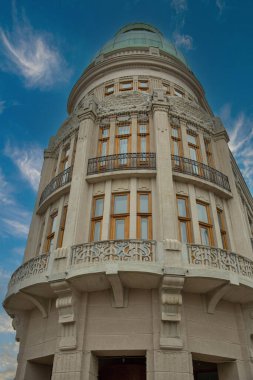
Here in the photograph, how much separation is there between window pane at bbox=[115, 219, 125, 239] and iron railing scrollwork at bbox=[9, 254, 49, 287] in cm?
285

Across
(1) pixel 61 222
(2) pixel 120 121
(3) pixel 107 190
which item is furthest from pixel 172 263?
(2) pixel 120 121

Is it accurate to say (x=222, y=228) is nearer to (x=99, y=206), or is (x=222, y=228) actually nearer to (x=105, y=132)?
(x=99, y=206)

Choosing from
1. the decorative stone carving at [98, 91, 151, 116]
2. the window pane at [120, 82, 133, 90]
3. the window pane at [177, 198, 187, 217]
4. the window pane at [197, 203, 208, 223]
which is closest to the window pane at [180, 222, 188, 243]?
the window pane at [177, 198, 187, 217]

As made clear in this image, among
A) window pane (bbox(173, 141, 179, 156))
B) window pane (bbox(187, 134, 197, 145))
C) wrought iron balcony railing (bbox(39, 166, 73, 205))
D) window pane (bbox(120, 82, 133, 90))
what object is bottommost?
wrought iron balcony railing (bbox(39, 166, 73, 205))

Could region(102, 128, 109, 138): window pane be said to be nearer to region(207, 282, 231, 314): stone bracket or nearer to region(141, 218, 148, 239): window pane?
region(141, 218, 148, 239): window pane

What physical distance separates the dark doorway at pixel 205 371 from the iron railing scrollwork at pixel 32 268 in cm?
767

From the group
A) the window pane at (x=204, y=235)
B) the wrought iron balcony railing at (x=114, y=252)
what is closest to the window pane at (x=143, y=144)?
the window pane at (x=204, y=235)

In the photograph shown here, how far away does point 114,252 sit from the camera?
35.1 ft

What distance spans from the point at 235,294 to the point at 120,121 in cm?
1015

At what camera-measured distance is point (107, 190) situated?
13.7 meters

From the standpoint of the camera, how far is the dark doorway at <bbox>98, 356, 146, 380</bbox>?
12133 millimetres

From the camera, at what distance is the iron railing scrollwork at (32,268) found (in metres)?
11.5

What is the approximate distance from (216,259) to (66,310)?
5.50 meters

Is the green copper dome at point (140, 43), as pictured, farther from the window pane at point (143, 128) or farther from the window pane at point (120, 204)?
the window pane at point (120, 204)
